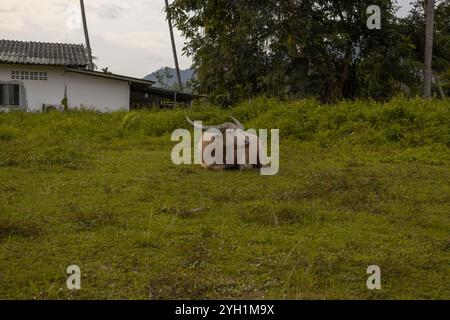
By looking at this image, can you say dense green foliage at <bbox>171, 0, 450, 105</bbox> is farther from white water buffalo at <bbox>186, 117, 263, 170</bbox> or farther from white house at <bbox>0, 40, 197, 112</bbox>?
white water buffalo at <bbox>186, 117, 263, 170</bbox>

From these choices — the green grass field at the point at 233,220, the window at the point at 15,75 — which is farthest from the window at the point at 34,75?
the green grass field at the point at 233,220

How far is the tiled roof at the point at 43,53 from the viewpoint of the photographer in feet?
64.2

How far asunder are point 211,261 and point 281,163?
545 centimetres

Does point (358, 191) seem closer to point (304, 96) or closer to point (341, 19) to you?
point (304, 96)

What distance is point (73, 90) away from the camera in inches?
801

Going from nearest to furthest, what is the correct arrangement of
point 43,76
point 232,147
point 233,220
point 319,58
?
point 233,220, point 232,147, point 319,58, point 43,76

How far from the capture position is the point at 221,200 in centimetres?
706

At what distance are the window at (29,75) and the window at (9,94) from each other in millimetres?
330

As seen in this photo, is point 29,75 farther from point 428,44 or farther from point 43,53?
point 428,44

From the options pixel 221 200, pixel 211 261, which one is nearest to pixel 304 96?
pixel 221 200

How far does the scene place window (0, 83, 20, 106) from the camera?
19.7m

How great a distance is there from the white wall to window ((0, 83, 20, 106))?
0.25 m

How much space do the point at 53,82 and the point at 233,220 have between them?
51.9 ft

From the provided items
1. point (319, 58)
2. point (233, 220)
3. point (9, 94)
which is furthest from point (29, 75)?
point (233, 220)
